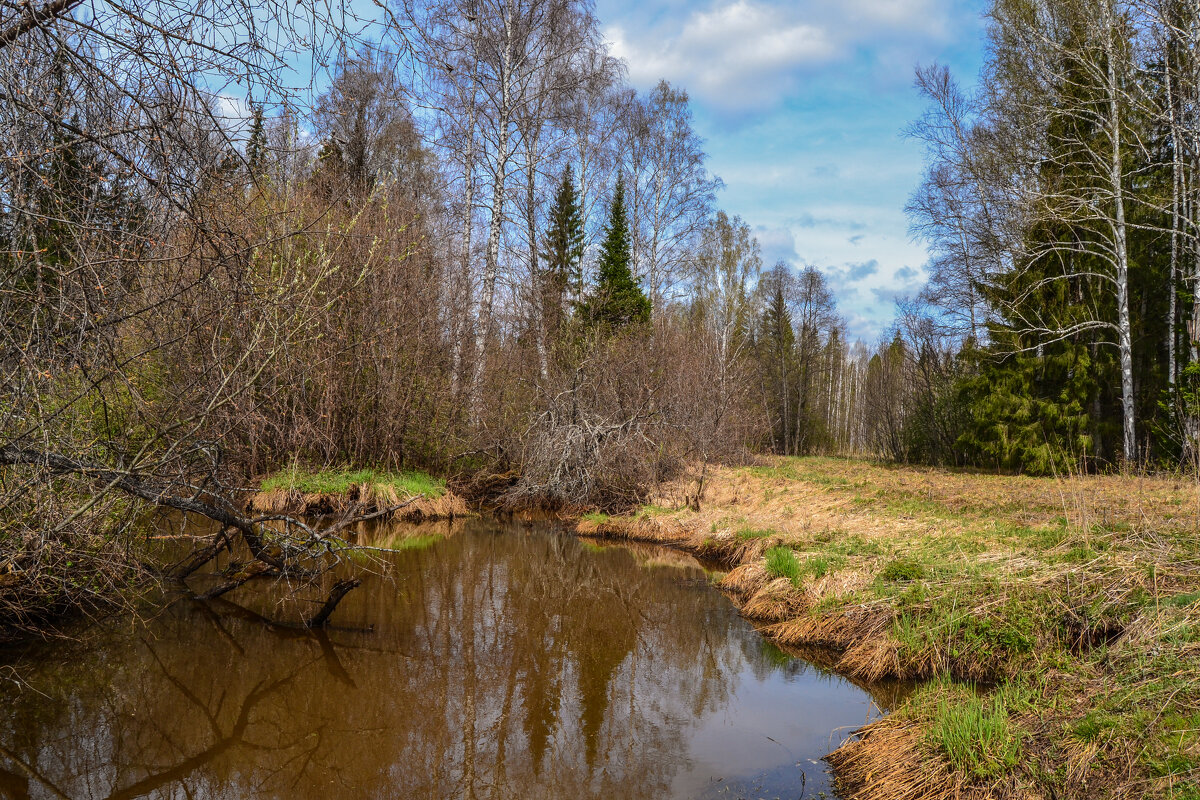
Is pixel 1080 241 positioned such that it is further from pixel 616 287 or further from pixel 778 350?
pixel 778 350

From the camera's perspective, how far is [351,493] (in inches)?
504

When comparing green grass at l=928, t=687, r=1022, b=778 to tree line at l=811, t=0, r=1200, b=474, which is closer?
green grass at l=928, t=687, r=1022, b=778

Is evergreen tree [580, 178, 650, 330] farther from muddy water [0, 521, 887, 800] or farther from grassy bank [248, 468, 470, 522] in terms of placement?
muddy water [0, 521, 887, 800]

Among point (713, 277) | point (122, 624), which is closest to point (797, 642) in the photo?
point (122, 624)

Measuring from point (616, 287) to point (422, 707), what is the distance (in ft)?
56.3

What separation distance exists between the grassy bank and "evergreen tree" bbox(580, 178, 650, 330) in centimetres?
655

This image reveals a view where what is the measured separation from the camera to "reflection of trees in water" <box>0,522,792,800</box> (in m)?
4.41

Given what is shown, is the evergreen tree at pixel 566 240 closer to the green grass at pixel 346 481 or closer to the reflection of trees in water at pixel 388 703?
the green grass at pixel 346 481

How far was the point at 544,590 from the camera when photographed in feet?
29.9

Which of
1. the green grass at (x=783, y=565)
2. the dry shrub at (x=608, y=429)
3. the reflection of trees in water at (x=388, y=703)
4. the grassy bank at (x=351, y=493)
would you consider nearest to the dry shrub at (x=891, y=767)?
the reflection of trees in water at (x=388, y=703)

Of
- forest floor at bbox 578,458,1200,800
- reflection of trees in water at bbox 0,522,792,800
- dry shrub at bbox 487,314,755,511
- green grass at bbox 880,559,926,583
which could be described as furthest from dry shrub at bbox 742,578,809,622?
dry shrub at bbox 487,314,755,511

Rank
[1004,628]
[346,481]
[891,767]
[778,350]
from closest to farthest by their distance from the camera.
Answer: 1. [891,767]
2. [1004,628]
3. [346,481]
4. [778,350]

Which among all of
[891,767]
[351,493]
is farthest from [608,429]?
[891,767]

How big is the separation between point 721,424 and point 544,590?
7.82 metres
